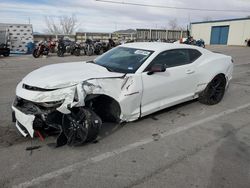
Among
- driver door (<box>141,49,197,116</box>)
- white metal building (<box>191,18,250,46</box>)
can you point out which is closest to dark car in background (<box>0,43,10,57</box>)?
driver door (<box>141,49,197,116</box>)

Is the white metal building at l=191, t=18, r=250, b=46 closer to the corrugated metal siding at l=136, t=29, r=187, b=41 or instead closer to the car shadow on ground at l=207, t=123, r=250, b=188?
the corrugated metal siding at l=136, t=29, r=187, b=41

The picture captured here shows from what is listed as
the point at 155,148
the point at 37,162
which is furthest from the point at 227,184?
the point at 37,162

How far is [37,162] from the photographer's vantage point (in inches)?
124

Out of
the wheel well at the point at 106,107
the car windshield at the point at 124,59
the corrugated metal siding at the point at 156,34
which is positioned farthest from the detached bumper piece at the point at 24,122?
the corrugated metal siding at the point at 156,34

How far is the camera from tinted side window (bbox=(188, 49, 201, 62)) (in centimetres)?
524

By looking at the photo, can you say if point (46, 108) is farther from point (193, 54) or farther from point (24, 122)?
point (193, 54)

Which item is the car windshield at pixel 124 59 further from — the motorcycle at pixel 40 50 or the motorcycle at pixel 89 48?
the motorcycle at pixel 89 48

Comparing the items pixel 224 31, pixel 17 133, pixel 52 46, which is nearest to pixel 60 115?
pixel 17 133

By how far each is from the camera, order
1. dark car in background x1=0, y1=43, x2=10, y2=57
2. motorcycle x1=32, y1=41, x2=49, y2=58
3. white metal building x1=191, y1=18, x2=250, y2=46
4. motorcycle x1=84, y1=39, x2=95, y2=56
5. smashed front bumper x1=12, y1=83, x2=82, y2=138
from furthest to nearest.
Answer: white metal building x1=191, y1=18, x2=250, y2=46 < motorcycle x1=84, y1=39, x2=95, y2=56 < dark car in background x1=0, y1=43, x2=10, y2=57 < motorcycle x1=32, y1=41, x2=49, y2=58 < smashed front bumper x1=12, y1=83, x2=82, y2=138

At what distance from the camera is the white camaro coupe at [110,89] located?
3.38 m

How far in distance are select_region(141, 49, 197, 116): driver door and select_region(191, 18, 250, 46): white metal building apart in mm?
34059

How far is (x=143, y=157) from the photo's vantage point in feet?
10.9

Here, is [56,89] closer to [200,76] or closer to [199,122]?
[199,122]

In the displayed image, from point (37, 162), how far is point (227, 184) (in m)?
2.35
